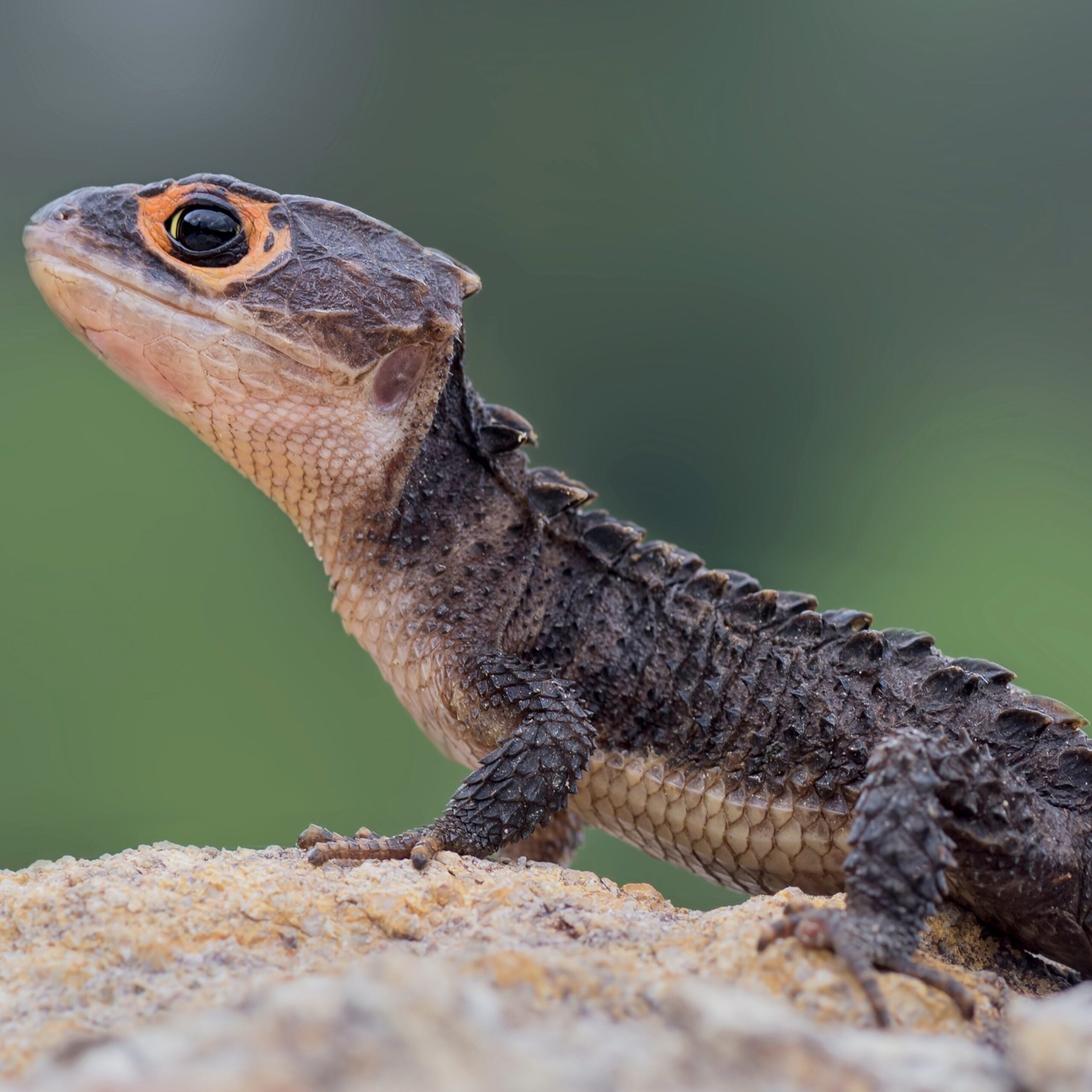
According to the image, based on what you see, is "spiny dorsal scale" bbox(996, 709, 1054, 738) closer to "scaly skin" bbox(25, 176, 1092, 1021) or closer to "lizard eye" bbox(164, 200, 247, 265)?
"scaly skin" bbox(25, 176, 1092, 1021)

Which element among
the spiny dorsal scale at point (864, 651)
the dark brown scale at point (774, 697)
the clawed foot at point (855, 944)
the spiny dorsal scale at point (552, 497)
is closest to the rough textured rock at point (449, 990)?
the clawed foot at point (855, 944)

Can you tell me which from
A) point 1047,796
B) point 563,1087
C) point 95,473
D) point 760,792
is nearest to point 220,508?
point 95,473

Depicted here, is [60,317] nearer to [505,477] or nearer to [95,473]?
[505,477]

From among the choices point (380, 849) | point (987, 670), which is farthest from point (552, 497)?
point (987, 670)

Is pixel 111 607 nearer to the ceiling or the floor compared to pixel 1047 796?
nearer to the floor

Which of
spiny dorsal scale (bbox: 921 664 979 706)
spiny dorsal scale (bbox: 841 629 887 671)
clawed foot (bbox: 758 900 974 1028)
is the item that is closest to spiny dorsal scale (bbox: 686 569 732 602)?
spiny dorsal scale (bbox: 841 629 887 671)

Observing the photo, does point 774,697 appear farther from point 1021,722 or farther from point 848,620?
point 1021,722
